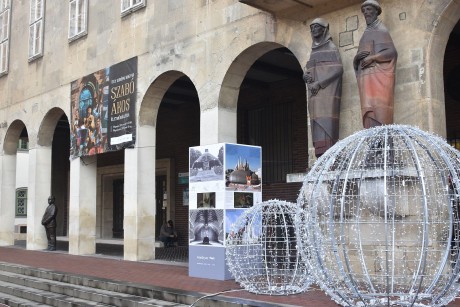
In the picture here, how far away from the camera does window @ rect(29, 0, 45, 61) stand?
1756cm

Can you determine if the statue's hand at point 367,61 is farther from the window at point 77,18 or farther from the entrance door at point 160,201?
the entrance door at point 160,201

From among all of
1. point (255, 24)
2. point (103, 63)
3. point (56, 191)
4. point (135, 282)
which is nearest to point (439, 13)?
point (255, 24)

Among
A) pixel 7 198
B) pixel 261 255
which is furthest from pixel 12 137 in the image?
pixel 261 255

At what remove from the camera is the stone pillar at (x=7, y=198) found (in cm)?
1902

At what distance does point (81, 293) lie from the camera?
8.88m

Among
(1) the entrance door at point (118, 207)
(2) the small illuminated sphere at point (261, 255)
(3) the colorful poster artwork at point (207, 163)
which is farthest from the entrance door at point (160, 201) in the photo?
(2) the small illuminated sphere at point (261, 255)

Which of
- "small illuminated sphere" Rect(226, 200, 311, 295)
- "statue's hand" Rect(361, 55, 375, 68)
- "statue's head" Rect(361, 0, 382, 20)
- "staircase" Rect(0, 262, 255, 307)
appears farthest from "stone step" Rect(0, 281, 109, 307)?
"statue's head" Rect(361, 0, 382, 20)

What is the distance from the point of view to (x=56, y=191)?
A: 2391 centimetres

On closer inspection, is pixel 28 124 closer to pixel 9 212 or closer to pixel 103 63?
pixel 9 212

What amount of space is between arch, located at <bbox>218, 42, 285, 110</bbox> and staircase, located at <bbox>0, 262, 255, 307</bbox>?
4.37m

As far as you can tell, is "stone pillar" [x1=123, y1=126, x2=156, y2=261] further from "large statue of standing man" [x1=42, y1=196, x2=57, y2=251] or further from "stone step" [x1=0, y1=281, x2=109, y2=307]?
"large statue of standing man" [x1=42, y1=196, x2=57, y2=251]

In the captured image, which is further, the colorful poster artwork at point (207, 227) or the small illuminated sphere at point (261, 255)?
the colorful poster artwork at point (207, 227)

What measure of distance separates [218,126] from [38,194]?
8.04m

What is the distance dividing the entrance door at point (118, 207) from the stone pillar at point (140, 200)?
26.7 feet
